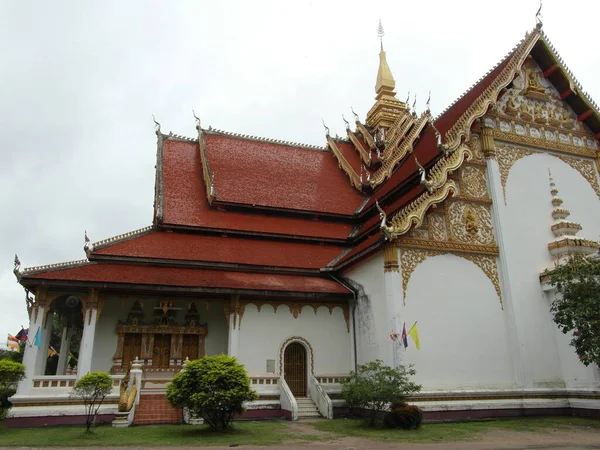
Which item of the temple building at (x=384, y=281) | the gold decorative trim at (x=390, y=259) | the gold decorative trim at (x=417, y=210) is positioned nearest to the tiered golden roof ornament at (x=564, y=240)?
the temple building at (x=384, y=281)

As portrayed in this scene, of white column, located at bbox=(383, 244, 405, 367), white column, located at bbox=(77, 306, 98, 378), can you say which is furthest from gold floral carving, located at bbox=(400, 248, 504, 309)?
white column, located at bbox=(77, 306, 98, 378)

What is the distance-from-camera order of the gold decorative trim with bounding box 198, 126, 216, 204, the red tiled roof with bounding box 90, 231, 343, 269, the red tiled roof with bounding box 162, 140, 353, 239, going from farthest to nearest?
the gold decorative trim with bounding box 198, 126, 216, 204 → the red tiled roof with bounding box 162, 140, 353, 239 → the red tiled roof with bounding box 90, 231, 343, 269

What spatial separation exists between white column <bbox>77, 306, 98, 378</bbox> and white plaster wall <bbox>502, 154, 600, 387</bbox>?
10720 millimetres

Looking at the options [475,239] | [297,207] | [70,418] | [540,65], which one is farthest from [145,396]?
[540,65]

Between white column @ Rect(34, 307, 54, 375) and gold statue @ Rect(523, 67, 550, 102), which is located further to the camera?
gold statue @ Rect(523, 67, 550, 102)

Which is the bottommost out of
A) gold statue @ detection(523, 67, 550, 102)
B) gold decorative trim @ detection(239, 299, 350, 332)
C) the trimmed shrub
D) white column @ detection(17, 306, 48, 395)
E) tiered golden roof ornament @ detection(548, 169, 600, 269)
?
the trimmed shrub

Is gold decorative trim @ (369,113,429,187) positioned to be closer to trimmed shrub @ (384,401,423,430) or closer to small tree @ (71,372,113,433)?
trimmed shrub @ (384,401,423,430)

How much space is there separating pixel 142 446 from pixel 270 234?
8958 millimetres

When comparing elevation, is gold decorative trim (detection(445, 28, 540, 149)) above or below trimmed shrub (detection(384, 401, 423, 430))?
above

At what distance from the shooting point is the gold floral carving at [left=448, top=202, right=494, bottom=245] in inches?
525

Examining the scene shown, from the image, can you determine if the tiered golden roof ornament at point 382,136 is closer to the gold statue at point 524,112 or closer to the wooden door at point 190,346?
the gold statue at point 524,112

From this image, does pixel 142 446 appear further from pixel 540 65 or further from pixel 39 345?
pixel 540 65

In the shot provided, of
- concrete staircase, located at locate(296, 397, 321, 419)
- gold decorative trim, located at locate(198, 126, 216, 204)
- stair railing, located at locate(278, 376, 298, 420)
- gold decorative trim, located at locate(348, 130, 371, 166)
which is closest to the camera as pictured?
stair railing, located at locate(278, 376, 298, 420)

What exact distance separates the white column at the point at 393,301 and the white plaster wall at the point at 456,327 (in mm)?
247
